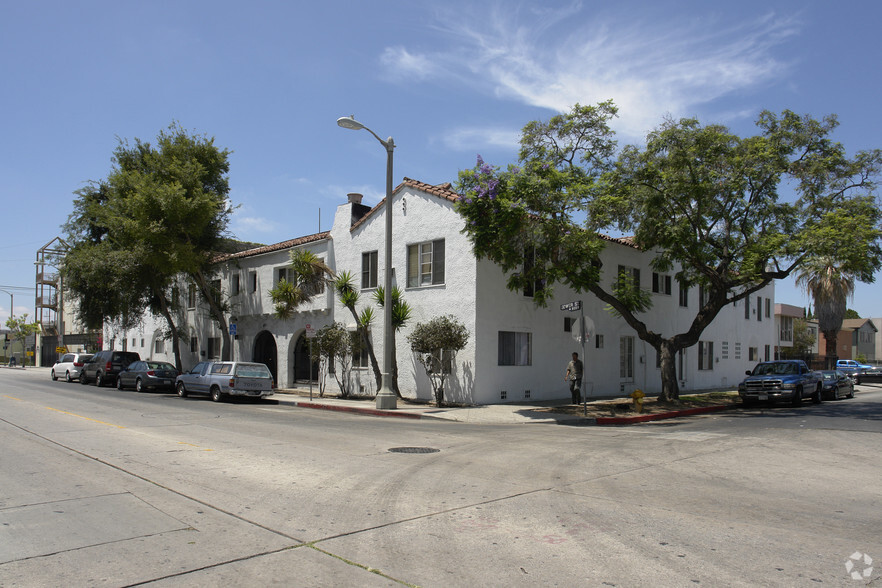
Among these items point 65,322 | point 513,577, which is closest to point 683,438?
point 513,577

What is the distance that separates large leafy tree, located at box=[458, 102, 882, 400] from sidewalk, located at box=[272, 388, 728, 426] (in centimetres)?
355

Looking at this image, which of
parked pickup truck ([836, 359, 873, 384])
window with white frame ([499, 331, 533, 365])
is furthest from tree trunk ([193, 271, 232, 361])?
parked pickup truck ([836, 359, 873, 384])

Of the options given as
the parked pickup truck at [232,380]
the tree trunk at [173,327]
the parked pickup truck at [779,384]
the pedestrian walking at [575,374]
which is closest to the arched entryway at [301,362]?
the parked pickup truck at [232,380]

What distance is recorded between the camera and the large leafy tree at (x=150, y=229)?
27672 mm

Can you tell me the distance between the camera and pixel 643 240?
20.3 metres

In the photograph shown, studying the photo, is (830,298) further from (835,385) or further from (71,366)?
(71,366)

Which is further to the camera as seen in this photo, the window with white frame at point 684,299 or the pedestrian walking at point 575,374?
the window with white frame at point 684,299

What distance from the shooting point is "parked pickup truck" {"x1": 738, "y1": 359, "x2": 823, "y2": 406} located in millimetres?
21750

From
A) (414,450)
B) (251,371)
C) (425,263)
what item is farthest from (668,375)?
(251,371)

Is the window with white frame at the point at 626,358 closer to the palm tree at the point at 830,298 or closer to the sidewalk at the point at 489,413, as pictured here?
the sidewalk at the point at 489,413

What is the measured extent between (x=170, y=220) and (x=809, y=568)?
91.0 feet

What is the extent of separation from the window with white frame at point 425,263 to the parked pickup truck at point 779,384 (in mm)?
11353

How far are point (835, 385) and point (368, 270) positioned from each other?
64.7 feet

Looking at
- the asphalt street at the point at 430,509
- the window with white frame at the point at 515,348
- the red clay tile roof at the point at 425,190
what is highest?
the red clay tile roof at the point at 425,190
